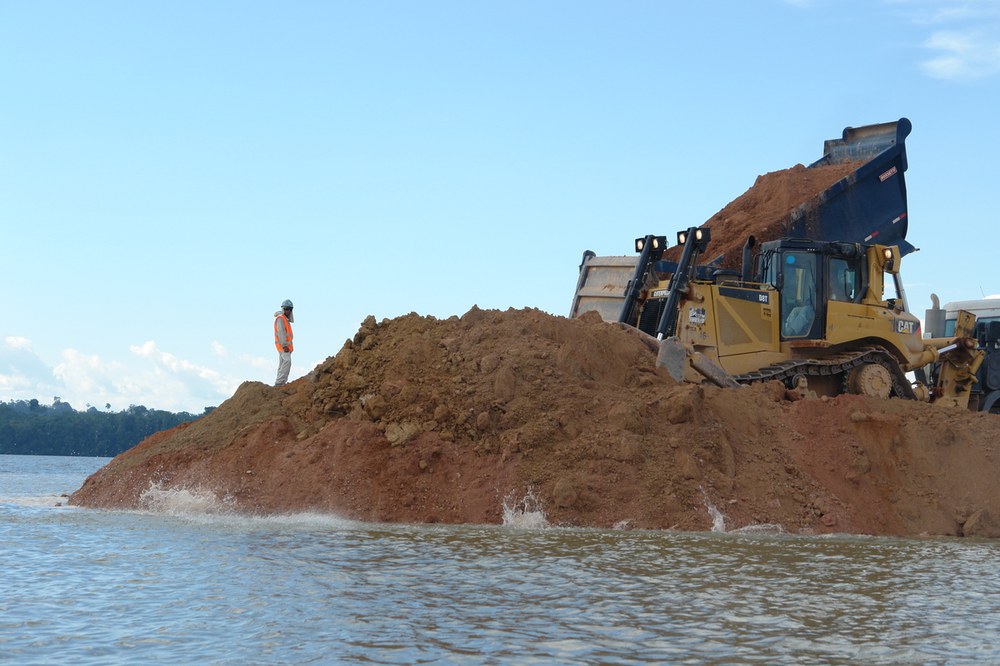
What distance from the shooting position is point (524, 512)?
479 inches

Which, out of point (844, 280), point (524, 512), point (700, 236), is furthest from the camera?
point (844, 280)

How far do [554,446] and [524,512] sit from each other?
960 millimetres

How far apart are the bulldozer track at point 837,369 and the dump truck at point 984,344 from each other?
7.33 feet

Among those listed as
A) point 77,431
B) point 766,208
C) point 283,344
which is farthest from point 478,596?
point 77,431

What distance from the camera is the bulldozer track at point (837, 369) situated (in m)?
15.9

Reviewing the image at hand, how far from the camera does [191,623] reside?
271 inches

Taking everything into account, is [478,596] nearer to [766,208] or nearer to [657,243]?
[657,243]

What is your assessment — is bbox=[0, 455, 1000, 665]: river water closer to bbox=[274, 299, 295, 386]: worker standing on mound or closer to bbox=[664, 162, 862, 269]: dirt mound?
bbox=[274, 299, 295, 386]: worker standing on mound

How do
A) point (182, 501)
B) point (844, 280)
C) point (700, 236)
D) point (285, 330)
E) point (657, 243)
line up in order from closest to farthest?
point (182, 501) < point (700, 236) < point (285, 330) < point (657, 243) < point (844, 280)

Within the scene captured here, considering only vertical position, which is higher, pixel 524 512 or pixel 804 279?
pixel 804 279

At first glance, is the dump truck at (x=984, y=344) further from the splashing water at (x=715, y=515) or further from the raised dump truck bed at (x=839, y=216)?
the splashing water at (x=715, y=515)

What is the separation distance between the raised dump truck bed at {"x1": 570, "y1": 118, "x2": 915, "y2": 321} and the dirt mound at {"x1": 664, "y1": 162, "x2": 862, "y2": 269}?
20mm

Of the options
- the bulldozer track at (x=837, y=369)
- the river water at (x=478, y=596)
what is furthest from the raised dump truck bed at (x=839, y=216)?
the river water at (x=478, y=596)

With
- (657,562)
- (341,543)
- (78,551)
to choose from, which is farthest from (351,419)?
(657,562)
